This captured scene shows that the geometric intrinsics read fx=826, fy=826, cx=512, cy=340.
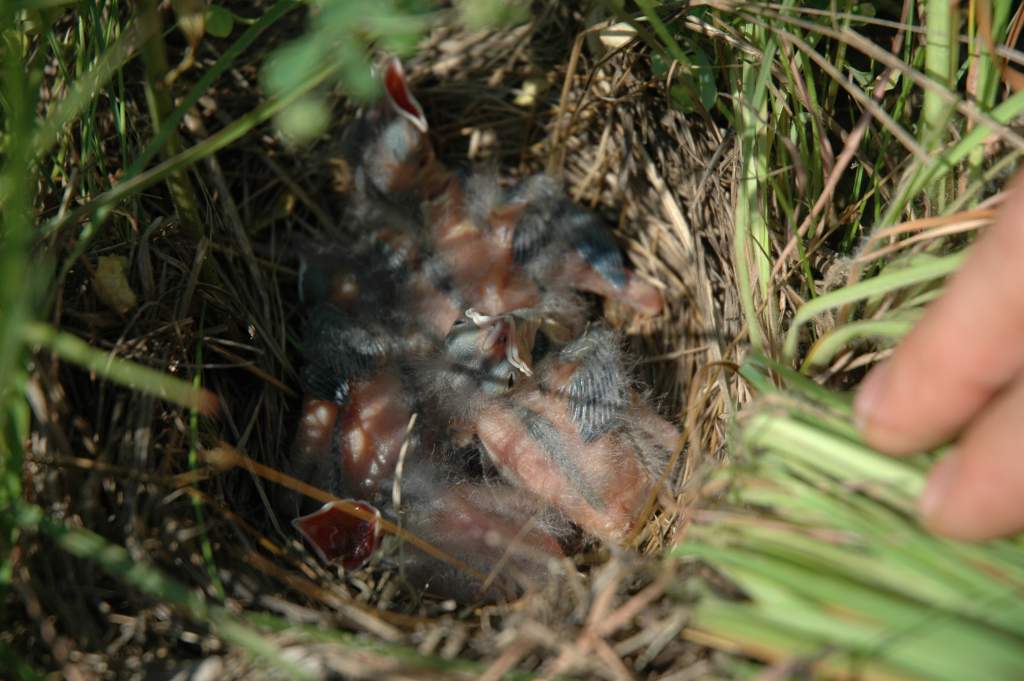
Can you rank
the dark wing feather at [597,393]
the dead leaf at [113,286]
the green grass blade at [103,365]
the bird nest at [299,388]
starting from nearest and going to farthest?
1. the green grass blade at [103,365]
2. the bird nest at [299,388]
3. the dead leaf at [113,286]
4. the dark wing feather at [597,393]

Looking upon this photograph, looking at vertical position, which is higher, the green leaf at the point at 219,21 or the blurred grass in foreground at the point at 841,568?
the green leaf at the point at 219,21

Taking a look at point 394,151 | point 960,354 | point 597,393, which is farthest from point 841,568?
point 394,151

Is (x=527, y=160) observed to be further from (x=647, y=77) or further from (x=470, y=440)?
(x=470, y=440)

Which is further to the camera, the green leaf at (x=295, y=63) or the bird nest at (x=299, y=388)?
the bird nest at (x=299, y=388)

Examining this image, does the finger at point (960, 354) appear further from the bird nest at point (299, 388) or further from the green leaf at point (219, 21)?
the green leaf at point (219, 21)

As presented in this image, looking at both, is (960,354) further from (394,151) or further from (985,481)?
(394,151)

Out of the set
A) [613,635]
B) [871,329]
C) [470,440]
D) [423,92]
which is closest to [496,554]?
[470,440]

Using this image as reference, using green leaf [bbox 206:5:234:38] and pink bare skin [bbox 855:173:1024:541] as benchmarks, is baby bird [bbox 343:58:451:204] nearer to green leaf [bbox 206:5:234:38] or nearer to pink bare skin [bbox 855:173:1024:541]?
green leaf [bbox 206:5:234:38]

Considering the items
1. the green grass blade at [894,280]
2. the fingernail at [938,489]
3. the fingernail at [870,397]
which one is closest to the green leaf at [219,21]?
the green grass blade at [894,280]
